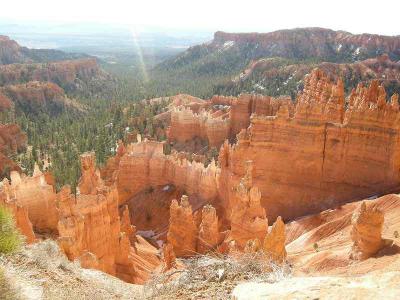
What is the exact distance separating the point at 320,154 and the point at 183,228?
8.90 meters

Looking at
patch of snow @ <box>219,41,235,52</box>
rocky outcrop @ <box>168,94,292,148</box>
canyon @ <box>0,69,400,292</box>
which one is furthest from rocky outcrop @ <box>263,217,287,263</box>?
patch of snow @ <box>219,41,235,52</box>

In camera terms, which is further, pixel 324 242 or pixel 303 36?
pixel 303 36

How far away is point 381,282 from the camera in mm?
9188

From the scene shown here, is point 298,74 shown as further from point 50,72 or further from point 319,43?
point 50,72

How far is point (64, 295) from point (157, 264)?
42.3 feet

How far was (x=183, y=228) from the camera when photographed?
22.6 m

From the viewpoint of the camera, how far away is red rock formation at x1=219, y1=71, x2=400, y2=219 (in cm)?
2464

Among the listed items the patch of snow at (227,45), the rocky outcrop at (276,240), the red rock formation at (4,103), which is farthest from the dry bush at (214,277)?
the patch of snow at (227,45)

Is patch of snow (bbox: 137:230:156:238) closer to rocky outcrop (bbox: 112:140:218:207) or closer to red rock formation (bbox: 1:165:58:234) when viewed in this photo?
rocky outcrop (bbox: 112:140:218:207)

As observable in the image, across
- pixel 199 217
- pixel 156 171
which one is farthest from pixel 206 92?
pixel 199 217

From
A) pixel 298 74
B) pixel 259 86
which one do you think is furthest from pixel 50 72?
pixel 298 74

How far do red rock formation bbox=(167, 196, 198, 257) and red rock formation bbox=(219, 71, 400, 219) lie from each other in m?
4.51

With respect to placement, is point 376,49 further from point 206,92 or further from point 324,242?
point 324,242

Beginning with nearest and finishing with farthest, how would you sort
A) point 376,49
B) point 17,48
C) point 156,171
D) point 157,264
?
point 157,264 → point 156,171 → point 376,49 → point 17,48
